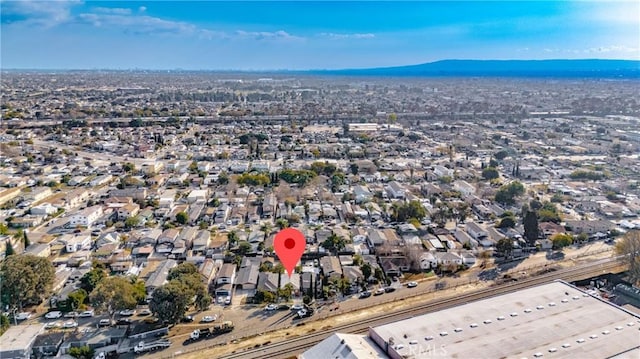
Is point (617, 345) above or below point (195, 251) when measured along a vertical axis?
above

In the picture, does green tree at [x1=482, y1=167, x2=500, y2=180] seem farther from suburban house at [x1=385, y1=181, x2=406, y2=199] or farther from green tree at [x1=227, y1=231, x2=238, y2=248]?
green tree at [x1=227, y1=231, x2=238, y2=248]

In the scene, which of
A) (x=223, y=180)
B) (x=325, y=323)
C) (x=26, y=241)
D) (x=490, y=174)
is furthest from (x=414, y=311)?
(x=490, y=174)

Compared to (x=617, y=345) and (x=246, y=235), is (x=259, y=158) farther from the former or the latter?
(x=617, y=345)

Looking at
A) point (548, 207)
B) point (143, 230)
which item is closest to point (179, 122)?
point (143, 230)

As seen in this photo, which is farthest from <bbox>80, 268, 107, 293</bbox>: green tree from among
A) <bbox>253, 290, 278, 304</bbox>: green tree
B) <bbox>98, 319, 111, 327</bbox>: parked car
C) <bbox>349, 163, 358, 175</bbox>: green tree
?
<bbox>349, 163, 358, 175</bbox>: green tree

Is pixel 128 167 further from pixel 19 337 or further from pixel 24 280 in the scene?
pixel 19 337

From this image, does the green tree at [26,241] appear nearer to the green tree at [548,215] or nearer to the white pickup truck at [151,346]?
the white pickup truck at [151,346]
